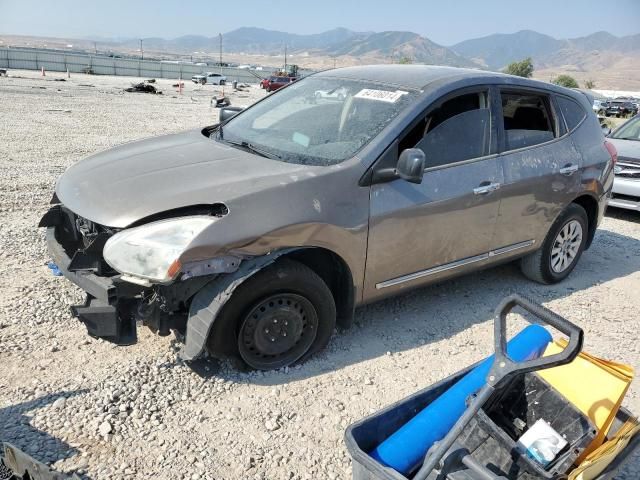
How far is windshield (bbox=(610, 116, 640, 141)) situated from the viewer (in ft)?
28.0

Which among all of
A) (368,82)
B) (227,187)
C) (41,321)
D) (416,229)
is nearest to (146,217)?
(227,187)

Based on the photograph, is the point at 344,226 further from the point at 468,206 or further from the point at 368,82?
the point at 368,82

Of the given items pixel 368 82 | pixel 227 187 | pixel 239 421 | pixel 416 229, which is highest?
pixel 368 82

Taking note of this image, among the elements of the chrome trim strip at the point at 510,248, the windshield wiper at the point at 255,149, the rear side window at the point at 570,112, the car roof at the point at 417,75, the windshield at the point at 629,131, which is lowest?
the chrome trim strip at the point at 510,248

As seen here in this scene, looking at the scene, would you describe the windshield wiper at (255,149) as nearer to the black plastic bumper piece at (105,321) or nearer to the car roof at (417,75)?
the car roof at (417,75)

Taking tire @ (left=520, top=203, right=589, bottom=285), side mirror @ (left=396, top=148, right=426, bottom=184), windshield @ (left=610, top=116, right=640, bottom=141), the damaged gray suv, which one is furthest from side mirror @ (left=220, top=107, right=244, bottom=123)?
windshield @ (left=610, top=116, right=640, bottom=141)

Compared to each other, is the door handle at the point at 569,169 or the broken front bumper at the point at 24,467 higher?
the door handle at the point at 569,169

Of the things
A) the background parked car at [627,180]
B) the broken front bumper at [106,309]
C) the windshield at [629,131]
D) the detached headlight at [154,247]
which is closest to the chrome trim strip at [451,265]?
the detached headlight at [154,247]

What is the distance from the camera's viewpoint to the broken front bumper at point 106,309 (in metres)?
2.68

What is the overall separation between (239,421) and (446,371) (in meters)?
1.41

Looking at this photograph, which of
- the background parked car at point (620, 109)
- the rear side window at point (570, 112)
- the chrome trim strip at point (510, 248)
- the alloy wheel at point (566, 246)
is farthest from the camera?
the background parked car at point (620, 109)

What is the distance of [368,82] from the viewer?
3.86 m

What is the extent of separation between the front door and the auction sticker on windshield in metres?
0.26

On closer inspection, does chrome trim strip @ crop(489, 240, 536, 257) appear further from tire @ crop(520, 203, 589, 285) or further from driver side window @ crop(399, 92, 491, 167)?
driver side window @ crop(399, 92, 491, 167)
